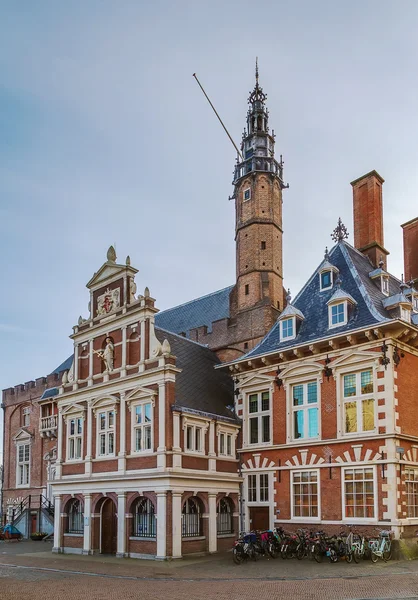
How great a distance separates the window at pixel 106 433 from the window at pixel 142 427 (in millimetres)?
1707

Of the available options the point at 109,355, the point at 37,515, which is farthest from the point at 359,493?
the point at 37,515

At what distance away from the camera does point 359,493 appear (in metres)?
25.6

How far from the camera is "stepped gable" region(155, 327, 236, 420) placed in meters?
30.5

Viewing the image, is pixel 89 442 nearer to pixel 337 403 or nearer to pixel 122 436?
pixel 122 436

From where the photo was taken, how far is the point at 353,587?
1844 centimetres

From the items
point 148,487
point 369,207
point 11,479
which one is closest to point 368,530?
point 148,487

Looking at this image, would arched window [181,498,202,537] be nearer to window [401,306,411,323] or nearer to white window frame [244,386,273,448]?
white window frame [244,386,273,448]

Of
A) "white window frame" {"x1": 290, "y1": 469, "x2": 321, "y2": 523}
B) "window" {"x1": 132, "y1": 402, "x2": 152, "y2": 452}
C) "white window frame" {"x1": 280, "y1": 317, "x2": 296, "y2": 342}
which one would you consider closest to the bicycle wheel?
"white window frame" {"x1": 290, "y1": 469, "x2": 321, "y2": 523}

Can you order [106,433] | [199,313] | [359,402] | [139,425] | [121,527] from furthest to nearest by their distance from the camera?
[199,313], [106,433], [139,425], [121,527], [359,402]

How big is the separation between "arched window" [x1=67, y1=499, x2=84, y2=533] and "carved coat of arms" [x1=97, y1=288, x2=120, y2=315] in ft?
31.6

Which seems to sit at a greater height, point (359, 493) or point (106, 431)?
point (106, 431)

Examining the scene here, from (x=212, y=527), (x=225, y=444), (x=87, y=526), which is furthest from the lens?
(x=87, y=526)

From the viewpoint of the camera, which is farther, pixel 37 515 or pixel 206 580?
pixel 37 515

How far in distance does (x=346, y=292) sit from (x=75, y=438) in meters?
15.6
